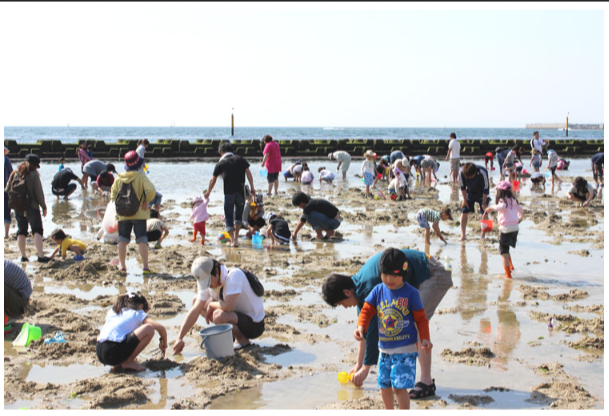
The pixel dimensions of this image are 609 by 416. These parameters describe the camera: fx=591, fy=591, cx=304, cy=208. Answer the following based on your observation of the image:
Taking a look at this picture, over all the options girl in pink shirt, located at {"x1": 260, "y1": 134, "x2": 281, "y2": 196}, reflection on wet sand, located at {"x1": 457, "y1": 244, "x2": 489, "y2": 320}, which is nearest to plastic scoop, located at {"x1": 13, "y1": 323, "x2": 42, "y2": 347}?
reflection on wet sand, located at {"x1": 457, "y1": 244, "x2": 489, "y2": 320}

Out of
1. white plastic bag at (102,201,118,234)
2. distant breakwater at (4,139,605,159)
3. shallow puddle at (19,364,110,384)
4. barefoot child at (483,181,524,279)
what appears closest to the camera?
shallow puddle at (19,364,110,384)

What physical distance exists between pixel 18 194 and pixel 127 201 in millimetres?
2082

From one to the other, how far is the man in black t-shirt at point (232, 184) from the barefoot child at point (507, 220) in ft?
13.6

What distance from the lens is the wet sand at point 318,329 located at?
15.6 ft

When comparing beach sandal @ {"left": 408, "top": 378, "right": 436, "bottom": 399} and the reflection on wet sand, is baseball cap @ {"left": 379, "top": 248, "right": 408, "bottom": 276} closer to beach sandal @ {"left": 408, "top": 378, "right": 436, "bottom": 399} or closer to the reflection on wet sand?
beach sandal @ {"left": 408, "top": 378, "right": 436, "bottom": 399}

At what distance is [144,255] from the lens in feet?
28.1

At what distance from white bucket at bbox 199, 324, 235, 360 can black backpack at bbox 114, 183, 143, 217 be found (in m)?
3.40

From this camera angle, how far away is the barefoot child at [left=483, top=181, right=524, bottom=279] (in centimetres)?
823

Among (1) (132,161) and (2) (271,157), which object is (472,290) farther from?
(2) (271,157)

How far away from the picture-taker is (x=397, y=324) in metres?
4.06

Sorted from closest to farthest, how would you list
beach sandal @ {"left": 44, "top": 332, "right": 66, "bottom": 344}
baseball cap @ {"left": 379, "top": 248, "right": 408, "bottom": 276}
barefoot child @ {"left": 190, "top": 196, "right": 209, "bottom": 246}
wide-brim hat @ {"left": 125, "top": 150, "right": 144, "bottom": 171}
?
baseball cap @ {"left": 379, "top": 248, "right": 408, "bottom": 276} → beach sandal @ {"left": 44, "top": 332, "right": 66, "bottom": 344} → wide-brim hat @ {"left": 125, "top": 150, "right": 144, "bottom": 171} → barefoot child @ {"left": 190, "top": 196, "right": 209, "bottom": 246}

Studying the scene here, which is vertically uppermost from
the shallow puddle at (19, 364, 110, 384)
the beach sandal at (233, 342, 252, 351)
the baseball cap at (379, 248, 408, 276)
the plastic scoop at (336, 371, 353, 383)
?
the baseball cap at (379, 248, 408, 276)

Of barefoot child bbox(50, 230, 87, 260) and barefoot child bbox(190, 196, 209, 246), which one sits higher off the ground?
barefoot child bbox(190, 196, 209, 246)

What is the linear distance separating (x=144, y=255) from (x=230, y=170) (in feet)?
7.98
